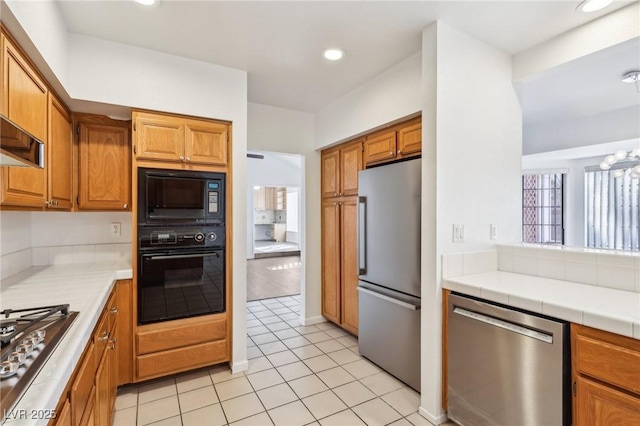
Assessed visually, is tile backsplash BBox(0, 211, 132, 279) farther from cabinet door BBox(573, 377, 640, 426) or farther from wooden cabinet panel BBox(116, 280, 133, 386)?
cabinet door BBox(573, 377, 640, 426)

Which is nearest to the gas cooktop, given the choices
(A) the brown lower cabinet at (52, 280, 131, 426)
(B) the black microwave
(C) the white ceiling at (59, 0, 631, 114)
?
(A) the brown lower cabinet at (52, 280, 131, 426)

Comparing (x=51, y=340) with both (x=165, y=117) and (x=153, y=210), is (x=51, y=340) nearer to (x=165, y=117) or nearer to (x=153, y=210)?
(x=153, y=210)

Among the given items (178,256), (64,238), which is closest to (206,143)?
(178,256)

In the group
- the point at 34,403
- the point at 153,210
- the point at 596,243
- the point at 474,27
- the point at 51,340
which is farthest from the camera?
the point at 596,243

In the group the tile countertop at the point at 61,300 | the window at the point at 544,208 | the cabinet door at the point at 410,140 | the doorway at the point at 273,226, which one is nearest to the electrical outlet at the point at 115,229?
the tile countertop at the point at 61,300

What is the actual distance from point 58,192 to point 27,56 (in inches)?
33.9

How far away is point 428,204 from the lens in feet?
6.86

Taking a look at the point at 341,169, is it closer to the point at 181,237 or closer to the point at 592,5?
the point at 181,237

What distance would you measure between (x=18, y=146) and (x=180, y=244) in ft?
5.13

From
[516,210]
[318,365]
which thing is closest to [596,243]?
[516,210]


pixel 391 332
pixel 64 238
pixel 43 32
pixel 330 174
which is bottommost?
pixel 391 332

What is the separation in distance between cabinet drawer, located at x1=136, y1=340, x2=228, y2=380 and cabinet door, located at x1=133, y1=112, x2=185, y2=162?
4.82ft

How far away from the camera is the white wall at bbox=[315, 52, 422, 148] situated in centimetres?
248

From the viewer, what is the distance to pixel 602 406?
1.36m
